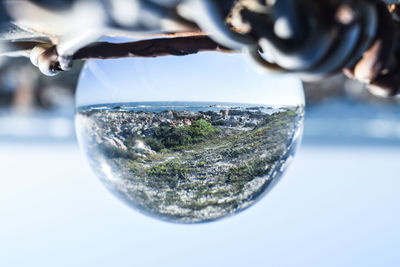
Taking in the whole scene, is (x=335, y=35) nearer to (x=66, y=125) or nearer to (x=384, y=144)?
(x=384, y=144)

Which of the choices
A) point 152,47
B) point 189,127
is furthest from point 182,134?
point 152,47

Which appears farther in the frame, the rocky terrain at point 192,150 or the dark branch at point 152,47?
the rocky terrain at point 192,150

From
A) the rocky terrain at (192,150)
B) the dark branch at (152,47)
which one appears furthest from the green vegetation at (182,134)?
the dark branch at (152,47)

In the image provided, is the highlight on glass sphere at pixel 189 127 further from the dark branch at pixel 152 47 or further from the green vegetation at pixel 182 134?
the dark branch at pixel 152 47

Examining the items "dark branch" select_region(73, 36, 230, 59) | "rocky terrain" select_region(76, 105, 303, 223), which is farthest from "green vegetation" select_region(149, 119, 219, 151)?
"dark branch" select_region(73, 36, 230, 59)

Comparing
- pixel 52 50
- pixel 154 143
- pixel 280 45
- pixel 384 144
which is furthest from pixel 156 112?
pixel 384 144

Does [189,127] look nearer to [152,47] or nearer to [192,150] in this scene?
[192,150]
